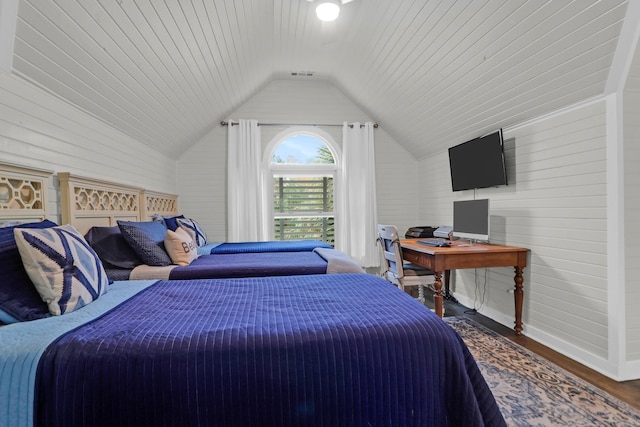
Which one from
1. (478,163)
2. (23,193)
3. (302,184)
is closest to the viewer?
(23,193)

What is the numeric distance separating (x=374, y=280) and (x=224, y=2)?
227 centimetres

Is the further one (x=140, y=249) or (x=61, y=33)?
(x=140, y=249)

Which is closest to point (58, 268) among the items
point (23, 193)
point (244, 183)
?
point (23, 193)

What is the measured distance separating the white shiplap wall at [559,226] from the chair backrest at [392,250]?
99 cm

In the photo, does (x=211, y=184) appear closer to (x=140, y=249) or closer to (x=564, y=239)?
(x=140, y=249)

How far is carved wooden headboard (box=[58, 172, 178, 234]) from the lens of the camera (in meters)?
1.98

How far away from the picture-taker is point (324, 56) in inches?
143

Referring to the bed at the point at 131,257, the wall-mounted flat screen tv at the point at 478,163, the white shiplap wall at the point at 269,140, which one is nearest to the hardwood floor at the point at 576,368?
the wall-mounted flat screen tv at the point at 478,163

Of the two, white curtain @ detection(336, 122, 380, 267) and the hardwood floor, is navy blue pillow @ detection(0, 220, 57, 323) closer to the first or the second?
the hardwood floor

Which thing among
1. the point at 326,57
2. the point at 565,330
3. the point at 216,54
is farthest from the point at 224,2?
the point at 565,330

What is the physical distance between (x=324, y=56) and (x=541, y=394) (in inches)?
145

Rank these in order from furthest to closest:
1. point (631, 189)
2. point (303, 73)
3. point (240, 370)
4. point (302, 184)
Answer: point (302, 184) < point (303, 73) < point (631, 189) < point (240, 370)

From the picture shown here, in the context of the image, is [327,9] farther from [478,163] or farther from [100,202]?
[100,202]

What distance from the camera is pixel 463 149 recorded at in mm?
3219
